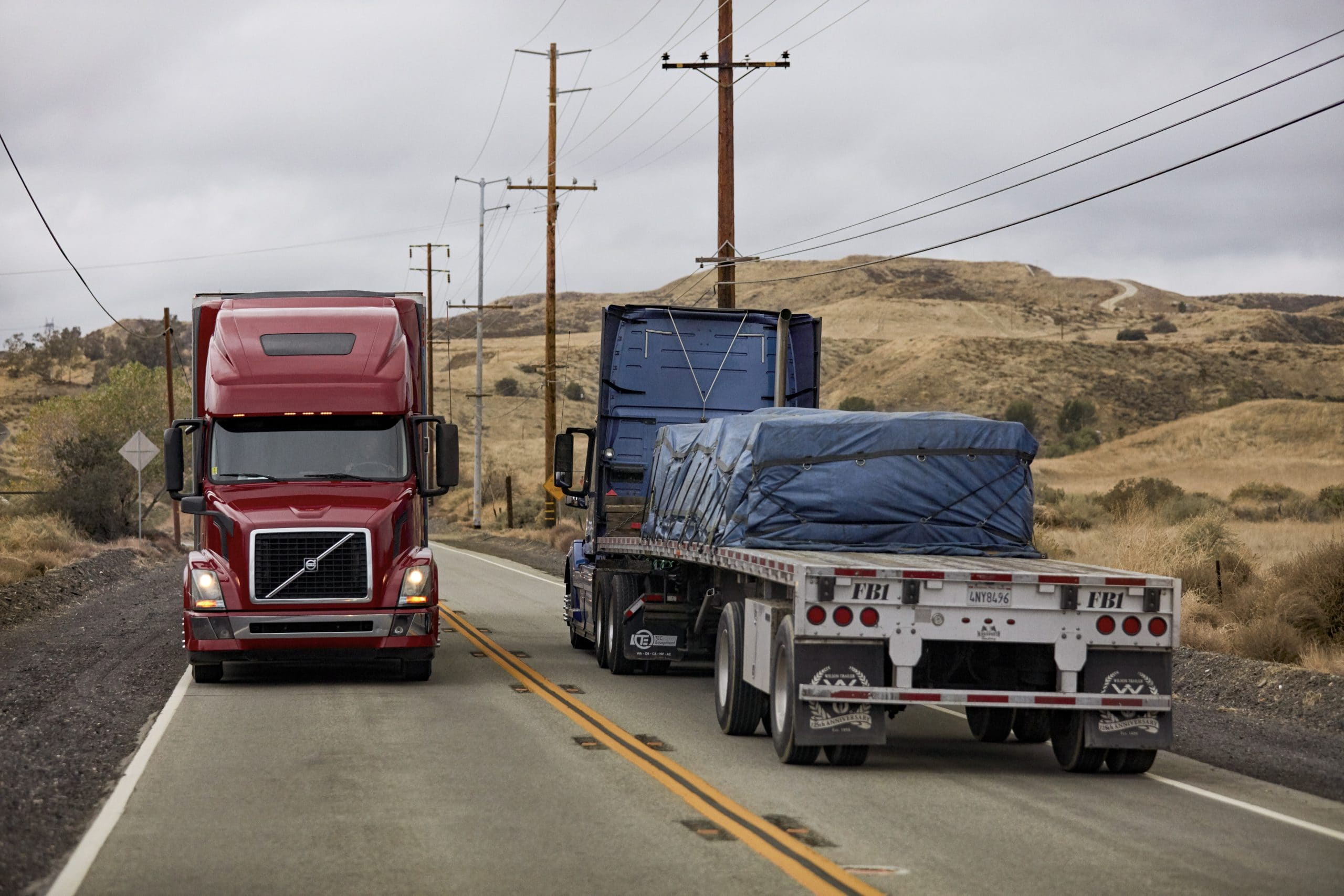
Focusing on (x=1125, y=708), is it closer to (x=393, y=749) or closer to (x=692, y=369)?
(x=393, y=749)

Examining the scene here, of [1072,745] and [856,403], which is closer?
[1072,745]

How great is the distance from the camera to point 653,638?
1612cm

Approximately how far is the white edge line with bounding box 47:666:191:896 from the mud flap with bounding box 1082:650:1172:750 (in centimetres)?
626

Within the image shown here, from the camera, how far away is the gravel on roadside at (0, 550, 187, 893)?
8.28m

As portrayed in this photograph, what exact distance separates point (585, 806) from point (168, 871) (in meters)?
2.55

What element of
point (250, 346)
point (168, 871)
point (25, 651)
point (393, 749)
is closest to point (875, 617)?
point (393, 749)

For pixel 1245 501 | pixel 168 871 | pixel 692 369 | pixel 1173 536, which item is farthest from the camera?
pixel 1245 501

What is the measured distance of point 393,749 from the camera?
11.2 metres

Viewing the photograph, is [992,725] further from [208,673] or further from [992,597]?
[208,673]

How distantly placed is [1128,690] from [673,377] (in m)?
8.70

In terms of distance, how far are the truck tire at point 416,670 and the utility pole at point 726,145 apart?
12277 millimetres

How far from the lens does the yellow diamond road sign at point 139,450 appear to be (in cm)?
3709

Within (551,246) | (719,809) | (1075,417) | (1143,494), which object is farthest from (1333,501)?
(1075,417)

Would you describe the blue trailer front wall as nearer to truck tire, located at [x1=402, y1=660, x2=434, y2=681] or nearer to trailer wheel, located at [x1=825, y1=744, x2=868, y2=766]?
truck tire, located at [x1=402, y1=660, x2=434, y2=681]
